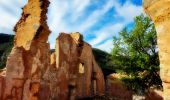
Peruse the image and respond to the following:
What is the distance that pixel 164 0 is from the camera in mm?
2182

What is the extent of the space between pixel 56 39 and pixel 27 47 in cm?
780

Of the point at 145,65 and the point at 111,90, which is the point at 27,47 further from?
the point at 111,90

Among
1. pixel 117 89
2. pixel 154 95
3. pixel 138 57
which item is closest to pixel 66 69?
pixel 138 57

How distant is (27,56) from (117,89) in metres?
17.1

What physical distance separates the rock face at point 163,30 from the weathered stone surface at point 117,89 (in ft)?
84.5

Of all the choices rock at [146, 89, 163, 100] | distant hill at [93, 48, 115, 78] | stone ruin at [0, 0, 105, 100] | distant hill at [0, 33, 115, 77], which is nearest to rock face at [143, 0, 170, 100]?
stone ruin at [0, 0, 105, 100]

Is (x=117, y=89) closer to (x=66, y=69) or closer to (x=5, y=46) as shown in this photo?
(x=66, y=69)

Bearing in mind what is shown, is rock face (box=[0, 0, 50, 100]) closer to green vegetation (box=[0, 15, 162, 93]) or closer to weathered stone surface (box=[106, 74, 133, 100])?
green vegetation (box=[0, 15, 162, 93])

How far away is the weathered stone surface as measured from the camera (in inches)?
1095

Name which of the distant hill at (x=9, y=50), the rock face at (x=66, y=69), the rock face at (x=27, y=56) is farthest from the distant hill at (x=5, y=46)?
the rock face at (x=27, y=56)

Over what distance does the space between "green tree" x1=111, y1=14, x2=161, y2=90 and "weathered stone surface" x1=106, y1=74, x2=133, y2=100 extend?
584cm

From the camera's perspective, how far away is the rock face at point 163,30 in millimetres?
2092

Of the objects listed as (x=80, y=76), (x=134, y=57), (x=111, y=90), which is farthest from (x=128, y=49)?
(x=111, y=90)

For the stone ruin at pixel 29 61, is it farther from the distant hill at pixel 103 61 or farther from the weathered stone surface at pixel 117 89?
the distant hill at pixel 103 61
